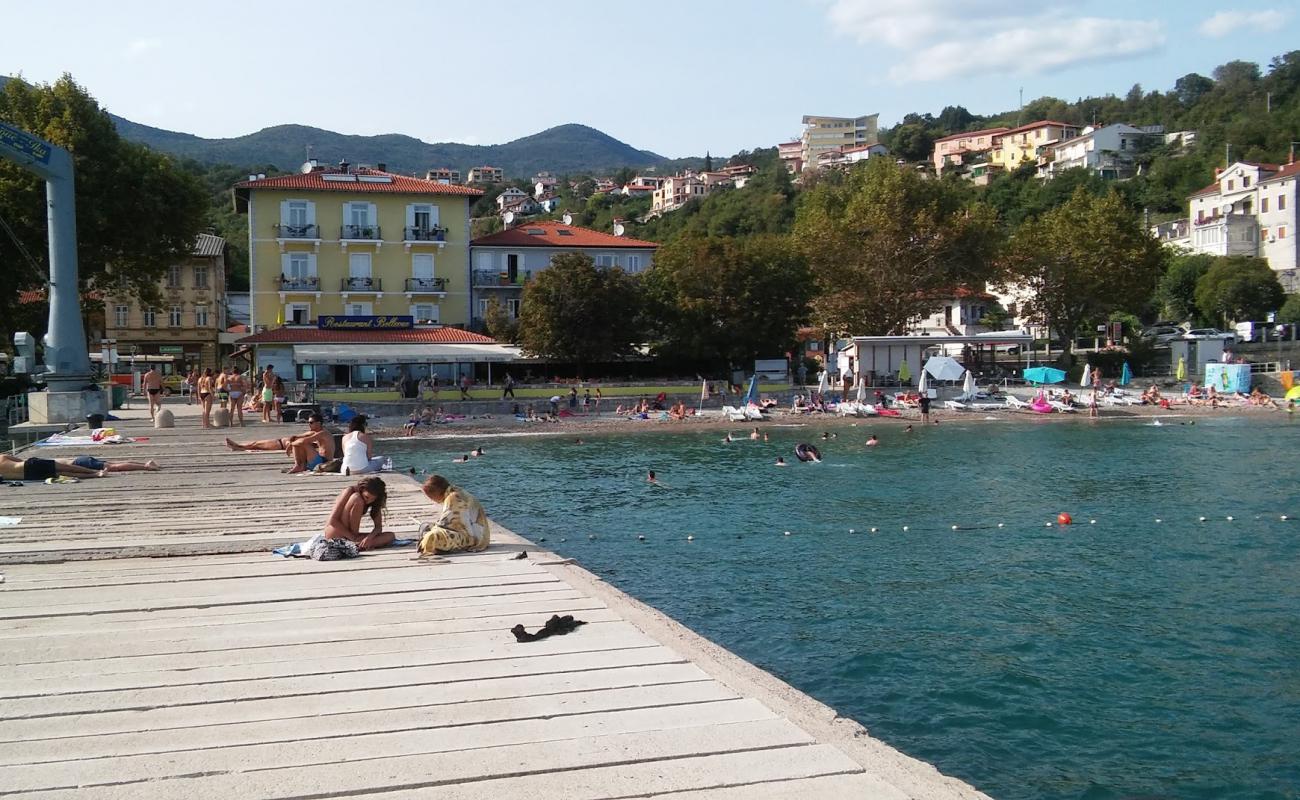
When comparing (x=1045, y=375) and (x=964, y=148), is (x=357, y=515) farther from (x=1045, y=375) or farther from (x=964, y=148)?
(x=964, y=148)

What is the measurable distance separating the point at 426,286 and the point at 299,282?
22.0 feet

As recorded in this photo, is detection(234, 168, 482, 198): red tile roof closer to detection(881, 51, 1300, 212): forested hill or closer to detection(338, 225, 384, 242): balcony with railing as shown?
detection(338, 225, 384, 242): balcony with railing

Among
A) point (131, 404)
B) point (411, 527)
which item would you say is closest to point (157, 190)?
point (131, 404)

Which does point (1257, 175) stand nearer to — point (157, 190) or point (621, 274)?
point (621, 274)

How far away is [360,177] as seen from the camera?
56.6m

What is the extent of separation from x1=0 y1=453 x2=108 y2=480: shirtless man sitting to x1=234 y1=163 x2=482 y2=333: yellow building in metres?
38.2

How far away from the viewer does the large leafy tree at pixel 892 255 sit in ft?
189

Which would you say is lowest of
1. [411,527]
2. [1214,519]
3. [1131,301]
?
[1214,519]

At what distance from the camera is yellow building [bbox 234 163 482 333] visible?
5347cm

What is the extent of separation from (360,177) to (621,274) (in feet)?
58.7

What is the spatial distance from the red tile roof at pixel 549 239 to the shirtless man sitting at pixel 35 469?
43516mm

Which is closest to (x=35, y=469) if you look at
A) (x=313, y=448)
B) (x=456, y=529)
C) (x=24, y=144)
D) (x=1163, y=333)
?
(x=313, y=448)

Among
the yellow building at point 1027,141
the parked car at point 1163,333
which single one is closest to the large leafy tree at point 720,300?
the parked car at point 1163,333

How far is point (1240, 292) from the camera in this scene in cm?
6588
